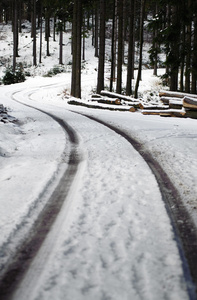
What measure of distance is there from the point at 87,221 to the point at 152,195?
1.17 metres

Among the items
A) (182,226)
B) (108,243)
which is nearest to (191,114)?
(182,226)

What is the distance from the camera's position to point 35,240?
2635 millimetres

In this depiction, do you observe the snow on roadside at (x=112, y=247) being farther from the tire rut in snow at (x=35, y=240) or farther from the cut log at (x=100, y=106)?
the cut log at (x=100, y=106)

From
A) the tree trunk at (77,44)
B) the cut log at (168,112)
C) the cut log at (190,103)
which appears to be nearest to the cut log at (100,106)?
the cut log at (168,112)

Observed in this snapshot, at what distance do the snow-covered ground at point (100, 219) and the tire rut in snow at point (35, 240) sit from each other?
78 mm

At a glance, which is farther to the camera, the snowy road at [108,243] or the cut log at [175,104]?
the cut log at [175,104]

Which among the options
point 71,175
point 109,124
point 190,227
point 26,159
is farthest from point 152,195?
point 109,124

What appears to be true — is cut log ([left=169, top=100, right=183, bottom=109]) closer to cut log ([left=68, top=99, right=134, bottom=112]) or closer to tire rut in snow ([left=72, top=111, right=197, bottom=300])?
cut log ([left=68, top=99, right=134, bottom=112])

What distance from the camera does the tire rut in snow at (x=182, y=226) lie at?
2.17m

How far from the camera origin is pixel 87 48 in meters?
50.2

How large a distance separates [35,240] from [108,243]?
77 cm

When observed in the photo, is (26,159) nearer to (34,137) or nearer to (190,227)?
(34,137)

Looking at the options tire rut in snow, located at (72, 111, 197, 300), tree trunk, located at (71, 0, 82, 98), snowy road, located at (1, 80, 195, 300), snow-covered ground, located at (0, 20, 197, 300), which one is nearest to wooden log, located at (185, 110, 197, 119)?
snow-covered ground, located at (0, 20, 197, 300)

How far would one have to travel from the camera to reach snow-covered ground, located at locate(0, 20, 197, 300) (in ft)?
6.73
